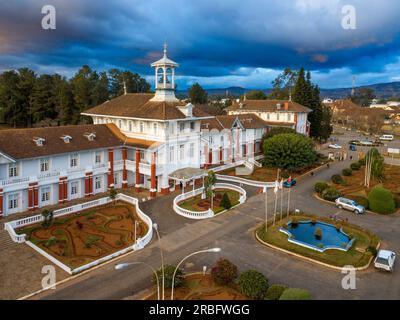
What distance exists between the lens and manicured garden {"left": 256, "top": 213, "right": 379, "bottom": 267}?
2875cm

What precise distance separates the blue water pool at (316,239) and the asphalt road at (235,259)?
3.12 meters

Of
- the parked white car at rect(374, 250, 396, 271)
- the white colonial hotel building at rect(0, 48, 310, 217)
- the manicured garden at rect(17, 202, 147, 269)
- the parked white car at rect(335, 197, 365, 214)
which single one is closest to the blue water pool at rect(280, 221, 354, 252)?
the parked white car at rect(374, 250, 396, 271)

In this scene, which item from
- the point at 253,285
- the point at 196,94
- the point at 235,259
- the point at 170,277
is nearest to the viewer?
the point at 253,285

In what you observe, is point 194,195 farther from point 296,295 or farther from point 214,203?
point 296,295

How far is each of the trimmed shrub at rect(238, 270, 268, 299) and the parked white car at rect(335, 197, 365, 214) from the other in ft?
73.2

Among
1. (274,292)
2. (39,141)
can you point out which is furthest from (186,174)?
(274,292)

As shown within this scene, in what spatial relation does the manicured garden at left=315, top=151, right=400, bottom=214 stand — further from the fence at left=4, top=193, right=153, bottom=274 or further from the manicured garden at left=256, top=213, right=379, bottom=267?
the fence at left=4, top=193, right=153, bottom=274

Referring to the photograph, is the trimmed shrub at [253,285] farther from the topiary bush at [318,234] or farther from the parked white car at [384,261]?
the topiary bush at [318,234]

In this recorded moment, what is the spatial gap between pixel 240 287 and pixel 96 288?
385 inches

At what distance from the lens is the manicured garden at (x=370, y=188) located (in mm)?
40250

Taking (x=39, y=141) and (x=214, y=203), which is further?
(x=214, y=203)

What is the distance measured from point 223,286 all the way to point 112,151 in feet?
83.1

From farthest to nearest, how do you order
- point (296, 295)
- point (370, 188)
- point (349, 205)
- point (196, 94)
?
point (196, 94) → point (370, 188) → point (349, 205) → point (296, 295)

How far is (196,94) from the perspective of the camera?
138 m
